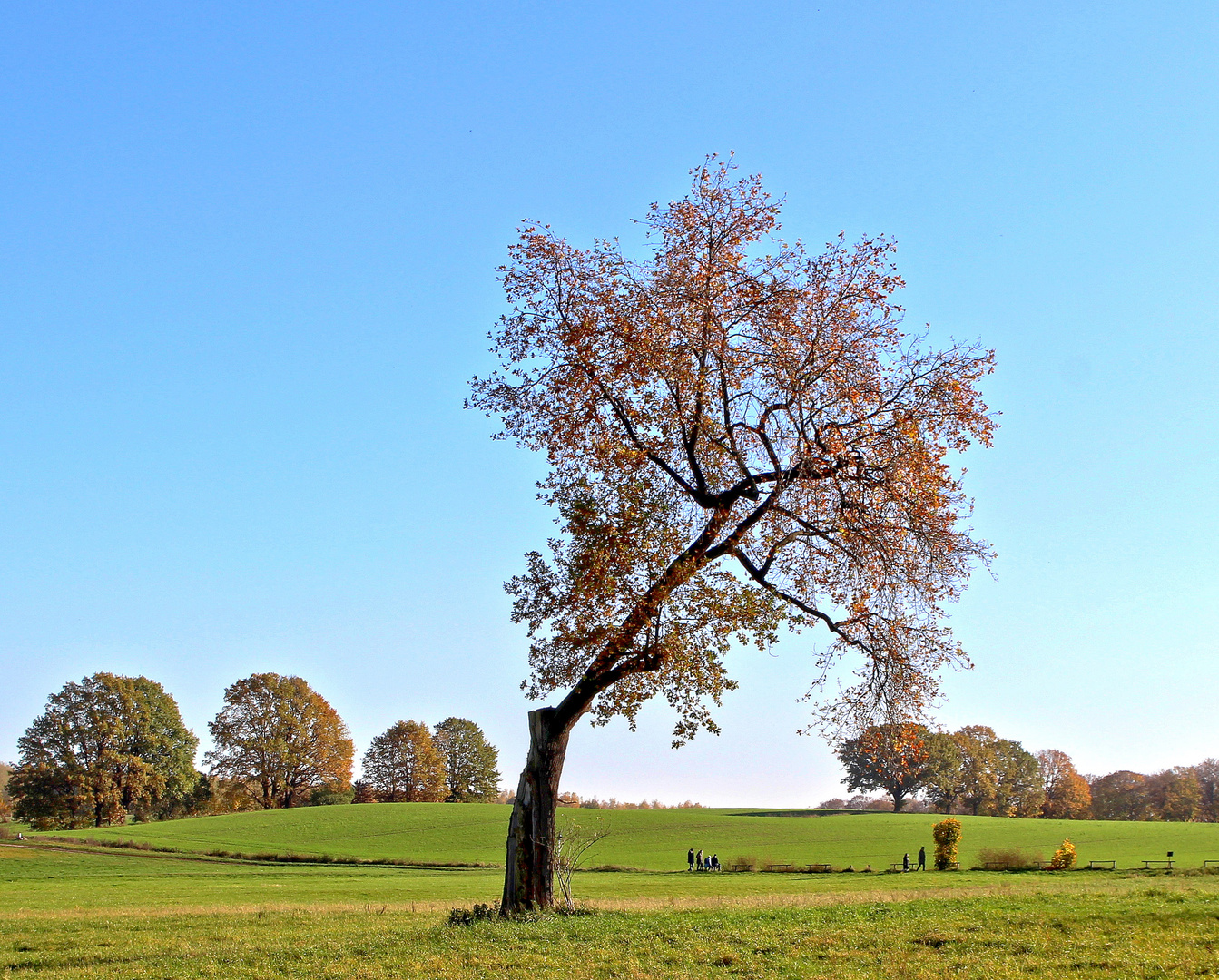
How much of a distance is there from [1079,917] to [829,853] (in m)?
55.5

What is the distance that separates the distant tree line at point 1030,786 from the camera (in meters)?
106

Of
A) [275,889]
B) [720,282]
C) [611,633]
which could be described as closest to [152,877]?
[275,889]

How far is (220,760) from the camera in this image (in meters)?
91.4

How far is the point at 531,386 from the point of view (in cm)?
2092

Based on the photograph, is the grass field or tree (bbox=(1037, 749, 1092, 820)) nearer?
the grass field

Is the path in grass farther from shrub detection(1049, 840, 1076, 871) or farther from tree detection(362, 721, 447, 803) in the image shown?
tree detection(362, 721, 447, 803)

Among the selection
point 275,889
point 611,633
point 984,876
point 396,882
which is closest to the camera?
point 611,633

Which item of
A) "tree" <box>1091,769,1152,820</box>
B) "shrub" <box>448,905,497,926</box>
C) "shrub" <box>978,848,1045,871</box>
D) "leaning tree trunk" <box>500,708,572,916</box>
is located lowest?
"tree" <box>1091,769,1152,820</box>

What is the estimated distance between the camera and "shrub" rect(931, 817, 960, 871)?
54594mm

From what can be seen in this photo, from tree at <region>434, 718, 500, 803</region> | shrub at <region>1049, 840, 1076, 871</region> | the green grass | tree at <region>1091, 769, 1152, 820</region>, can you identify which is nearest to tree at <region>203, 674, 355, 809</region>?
the green grass

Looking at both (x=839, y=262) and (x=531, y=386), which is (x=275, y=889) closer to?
(x=531, y=386)

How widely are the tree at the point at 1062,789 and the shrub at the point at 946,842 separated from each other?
2582 inches

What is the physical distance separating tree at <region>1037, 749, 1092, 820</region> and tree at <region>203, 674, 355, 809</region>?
7977 cm

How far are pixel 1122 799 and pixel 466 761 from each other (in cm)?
7837
